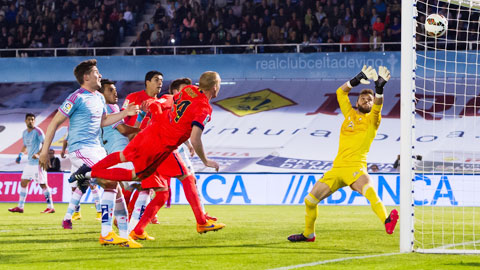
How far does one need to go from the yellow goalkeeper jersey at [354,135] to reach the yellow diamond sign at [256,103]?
17657mm

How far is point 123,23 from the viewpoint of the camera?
2839 cm

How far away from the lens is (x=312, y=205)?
909cm

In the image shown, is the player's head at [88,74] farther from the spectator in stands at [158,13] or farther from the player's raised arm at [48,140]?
the spectator in stands at [158,13]

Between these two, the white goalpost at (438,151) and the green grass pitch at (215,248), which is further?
the white goalpost at (438,151)

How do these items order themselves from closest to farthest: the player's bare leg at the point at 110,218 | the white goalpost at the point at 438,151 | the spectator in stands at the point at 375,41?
the white goalpost at the point at 438,151 < the player's bare leg at the point at 110,218 < the spectator in stands at the point at 375,41

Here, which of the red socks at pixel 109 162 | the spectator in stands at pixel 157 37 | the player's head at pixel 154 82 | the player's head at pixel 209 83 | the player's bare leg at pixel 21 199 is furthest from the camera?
the spectator in stands at pixel 157 37

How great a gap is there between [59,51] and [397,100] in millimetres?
12075

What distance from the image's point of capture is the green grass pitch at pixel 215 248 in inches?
279

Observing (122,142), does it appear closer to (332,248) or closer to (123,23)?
(332,248)

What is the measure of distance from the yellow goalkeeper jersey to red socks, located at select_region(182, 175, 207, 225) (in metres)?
1.65

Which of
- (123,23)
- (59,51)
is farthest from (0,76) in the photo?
(123,23)

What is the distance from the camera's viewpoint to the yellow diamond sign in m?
26.9

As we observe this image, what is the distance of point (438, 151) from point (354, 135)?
16027mm

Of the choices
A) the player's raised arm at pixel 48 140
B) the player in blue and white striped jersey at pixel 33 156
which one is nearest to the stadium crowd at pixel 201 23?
the player in blue and white striped jersey at pixel 33 156
